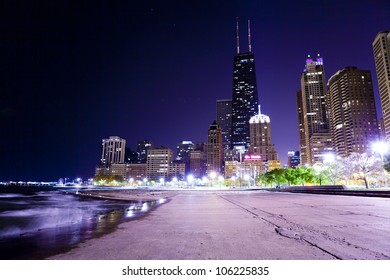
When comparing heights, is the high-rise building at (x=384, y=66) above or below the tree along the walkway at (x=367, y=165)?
above

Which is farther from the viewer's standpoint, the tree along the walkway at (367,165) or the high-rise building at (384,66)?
the high-rise building at (384,66)

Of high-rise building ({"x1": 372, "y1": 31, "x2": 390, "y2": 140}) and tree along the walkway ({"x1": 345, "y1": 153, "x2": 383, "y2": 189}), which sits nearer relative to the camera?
tree along the walkway ({"x1": 345, "y1": 153, "x2": 383, "y2": 189})

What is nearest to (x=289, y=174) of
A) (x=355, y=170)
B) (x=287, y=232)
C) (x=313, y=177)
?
(x=313, y=177)

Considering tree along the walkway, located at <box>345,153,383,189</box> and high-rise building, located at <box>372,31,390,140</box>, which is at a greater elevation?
high-rise building, located at <box>372,31,390,140</box>

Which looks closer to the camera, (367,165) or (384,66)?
(367,165)

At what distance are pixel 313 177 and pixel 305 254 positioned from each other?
88.2 m

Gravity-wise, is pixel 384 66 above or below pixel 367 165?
above
